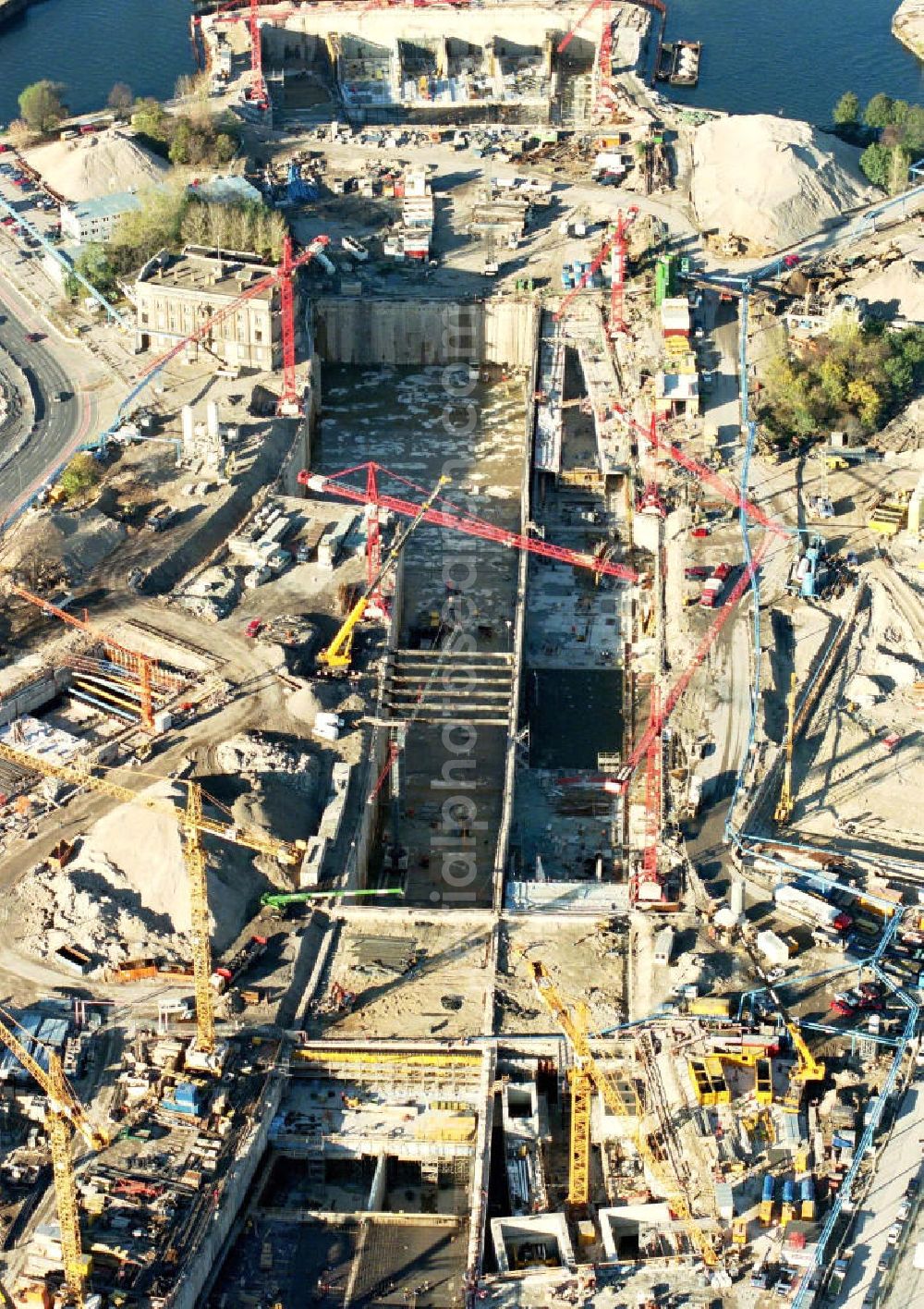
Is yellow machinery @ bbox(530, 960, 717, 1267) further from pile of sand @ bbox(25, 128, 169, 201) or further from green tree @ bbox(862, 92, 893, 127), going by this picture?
green tree @ bbox(862, 92, 893, 127)

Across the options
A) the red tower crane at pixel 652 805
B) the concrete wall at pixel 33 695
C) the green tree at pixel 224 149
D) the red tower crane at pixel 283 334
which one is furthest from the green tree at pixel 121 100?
the red tower crane at pixel 652 805

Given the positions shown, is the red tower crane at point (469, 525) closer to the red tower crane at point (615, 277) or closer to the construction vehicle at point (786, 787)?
the red tower crane at point (615, 277)

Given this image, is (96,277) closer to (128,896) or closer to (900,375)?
(900,375)

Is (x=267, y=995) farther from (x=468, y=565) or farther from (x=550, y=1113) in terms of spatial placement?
(x=468, y=565)

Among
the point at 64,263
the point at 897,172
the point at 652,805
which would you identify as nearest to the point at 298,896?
the point at 652,805

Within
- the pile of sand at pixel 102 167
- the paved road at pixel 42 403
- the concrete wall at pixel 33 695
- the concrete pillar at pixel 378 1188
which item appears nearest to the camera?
the concrete pillar at pixel 378 1188
